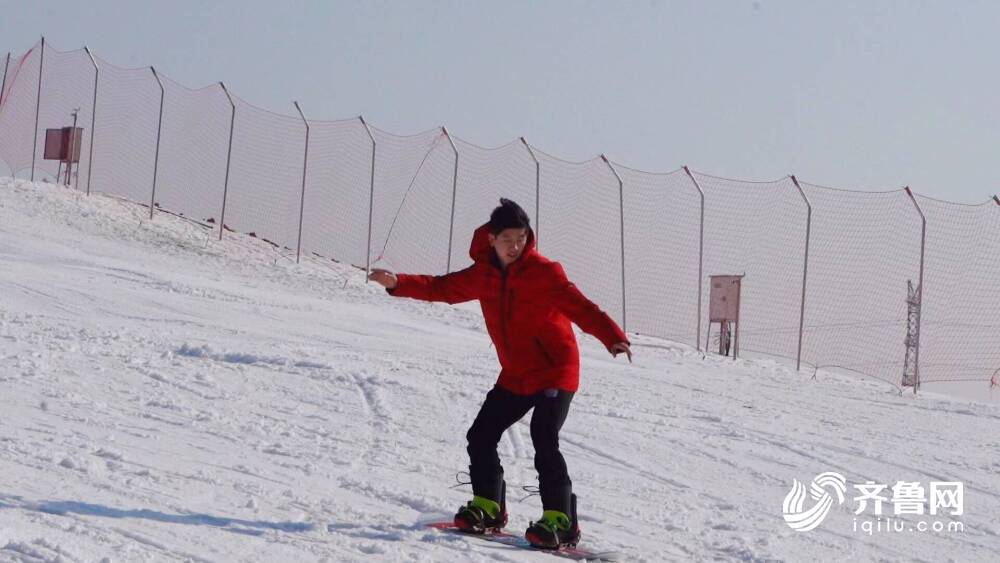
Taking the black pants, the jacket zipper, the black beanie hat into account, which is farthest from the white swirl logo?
the black beanie hat

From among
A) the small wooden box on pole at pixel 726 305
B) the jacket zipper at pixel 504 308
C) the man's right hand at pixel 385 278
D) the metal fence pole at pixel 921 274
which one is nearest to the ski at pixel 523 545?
the jacket zipper at pixel 504 308

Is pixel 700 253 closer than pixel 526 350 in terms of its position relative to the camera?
No

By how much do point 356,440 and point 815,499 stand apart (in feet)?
9.00

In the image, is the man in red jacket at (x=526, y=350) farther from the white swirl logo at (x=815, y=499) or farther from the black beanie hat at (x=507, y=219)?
the white swirl logo at (x=815, y=499)

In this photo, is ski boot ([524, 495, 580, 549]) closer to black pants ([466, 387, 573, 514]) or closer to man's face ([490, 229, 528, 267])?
black pants ([466, 387, 573, 514])

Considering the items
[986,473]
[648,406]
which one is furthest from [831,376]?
[986,473]

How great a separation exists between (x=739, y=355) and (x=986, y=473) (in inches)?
338

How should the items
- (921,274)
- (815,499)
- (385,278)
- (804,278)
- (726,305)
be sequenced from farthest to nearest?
(726,305) → (804,278) → (921,274) → (815,499) → (385,278)

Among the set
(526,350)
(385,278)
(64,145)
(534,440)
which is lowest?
(534,440)

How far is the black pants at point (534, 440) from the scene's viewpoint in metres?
5.34

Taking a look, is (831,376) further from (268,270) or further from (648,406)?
(268,270)

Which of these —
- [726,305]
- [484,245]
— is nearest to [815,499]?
[484,245]

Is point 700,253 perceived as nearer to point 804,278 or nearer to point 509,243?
point 804,278

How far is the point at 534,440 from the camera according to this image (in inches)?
213
